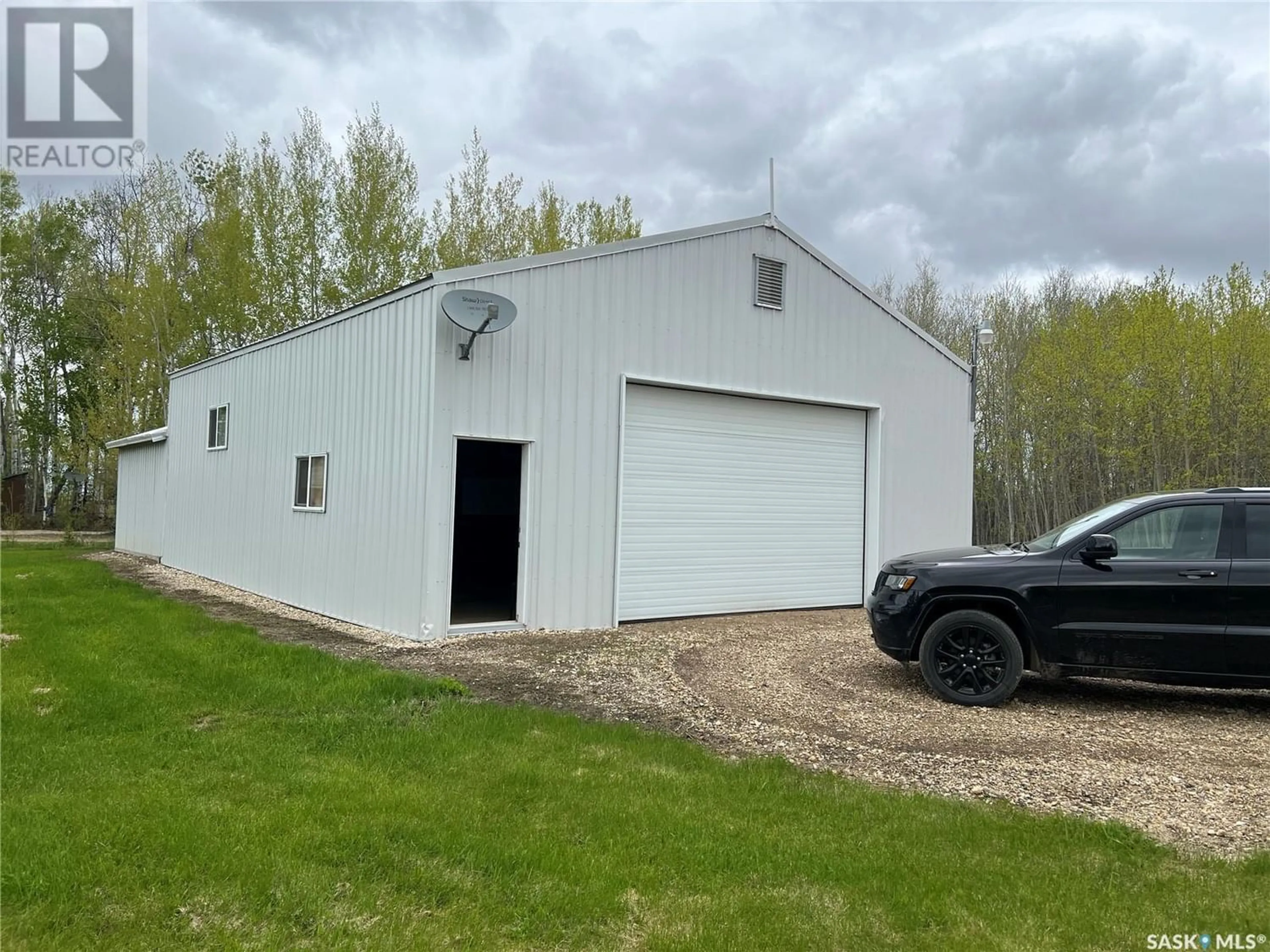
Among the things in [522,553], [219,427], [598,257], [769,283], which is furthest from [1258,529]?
[219,427]

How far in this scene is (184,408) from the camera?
54.4ft

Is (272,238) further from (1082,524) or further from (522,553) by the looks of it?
(1082,524)

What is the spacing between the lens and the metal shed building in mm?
9070

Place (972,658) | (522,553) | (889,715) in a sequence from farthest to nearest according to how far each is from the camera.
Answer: (522,553), (972,658), (889,715)

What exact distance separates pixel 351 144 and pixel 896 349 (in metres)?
17.3

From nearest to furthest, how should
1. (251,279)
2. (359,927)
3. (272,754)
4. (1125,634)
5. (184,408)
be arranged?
(359,927) → (272,754) → (1125,634) → (184,408) → (251,279)

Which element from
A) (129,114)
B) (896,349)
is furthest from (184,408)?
(896,349)

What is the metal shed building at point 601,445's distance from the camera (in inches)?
357

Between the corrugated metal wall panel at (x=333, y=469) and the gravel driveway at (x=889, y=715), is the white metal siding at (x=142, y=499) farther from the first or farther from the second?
the gravel driveway at (x=889, y=715)

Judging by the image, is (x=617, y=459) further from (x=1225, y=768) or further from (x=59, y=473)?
(x=59, y=473)

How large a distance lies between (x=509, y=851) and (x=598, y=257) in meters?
7.57

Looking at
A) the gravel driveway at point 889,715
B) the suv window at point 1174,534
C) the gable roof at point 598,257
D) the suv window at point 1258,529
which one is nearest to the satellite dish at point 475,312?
the gable roof at point 598,257

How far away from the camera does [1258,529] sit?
19.7 feet

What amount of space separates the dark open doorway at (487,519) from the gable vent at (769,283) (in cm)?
453
